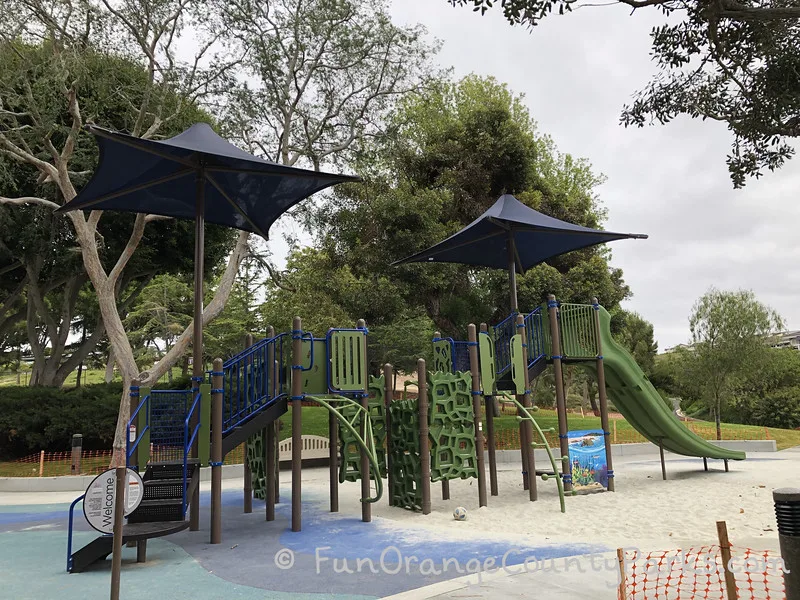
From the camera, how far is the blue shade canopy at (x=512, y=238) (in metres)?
12.4

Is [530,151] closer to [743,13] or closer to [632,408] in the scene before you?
[632,408]

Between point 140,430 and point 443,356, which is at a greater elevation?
point 443,356

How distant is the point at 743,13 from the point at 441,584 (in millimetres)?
6539

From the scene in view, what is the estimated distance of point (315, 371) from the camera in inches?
373

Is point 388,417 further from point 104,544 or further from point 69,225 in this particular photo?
point 69,225

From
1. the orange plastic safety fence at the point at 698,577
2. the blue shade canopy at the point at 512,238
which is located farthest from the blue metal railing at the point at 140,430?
the blue shade canopy at the point at 512,238

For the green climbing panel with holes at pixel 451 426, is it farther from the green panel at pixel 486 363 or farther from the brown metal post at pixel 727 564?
the brown metal post at pixel 727 564

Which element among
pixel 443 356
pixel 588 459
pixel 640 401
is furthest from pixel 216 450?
pixel 640 401

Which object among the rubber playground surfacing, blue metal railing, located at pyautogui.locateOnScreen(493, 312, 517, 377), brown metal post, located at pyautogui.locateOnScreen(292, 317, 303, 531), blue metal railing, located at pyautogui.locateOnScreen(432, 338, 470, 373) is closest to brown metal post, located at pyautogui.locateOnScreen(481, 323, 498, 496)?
blue metal railing, located at pyautogui.locateOnScreen(432, 338, 470, 373)

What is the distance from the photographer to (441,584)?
536 centimetres

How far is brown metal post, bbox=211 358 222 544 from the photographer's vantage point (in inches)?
320

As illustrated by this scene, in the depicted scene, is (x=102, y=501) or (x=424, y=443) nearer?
(x=102, y=501)

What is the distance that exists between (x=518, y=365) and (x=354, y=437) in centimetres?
343

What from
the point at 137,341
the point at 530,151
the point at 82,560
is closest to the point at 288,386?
the point at 82,560
